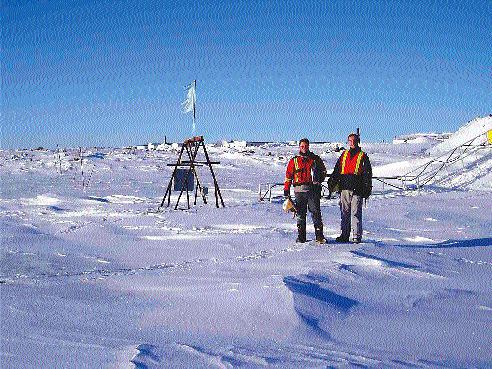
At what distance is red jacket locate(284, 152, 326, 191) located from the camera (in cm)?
764

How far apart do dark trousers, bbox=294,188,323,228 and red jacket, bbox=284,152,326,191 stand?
0.57 feet

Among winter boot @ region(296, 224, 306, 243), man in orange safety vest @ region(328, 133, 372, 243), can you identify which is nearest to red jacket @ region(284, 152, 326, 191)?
man in orange safety vest @ region(328, 133, 372, 243)

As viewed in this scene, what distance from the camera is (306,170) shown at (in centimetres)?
763

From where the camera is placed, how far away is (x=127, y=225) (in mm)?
11188

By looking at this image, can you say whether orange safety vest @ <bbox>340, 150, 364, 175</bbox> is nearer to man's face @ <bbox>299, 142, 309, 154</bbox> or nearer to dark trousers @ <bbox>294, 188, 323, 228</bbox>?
dark trousers @ <bbox>294, 188, 323, 228</bbox>

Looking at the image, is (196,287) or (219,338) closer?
(219,338)

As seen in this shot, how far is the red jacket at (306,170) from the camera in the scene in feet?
25.1

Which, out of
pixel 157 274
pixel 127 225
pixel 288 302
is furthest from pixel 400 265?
pixel 127 225

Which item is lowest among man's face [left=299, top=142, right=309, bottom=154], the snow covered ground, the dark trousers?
the snow covered ground

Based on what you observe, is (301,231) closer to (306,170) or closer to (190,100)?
(306,170)

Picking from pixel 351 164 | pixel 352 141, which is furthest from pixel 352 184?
pixel 352 141

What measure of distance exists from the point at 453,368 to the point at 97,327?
8.00 feet

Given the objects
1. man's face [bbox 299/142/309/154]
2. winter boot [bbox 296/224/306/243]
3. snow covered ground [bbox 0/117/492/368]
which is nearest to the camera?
snow covered ground [bbox 0/117/492/368]

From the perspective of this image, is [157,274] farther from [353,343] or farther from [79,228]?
[79,228]
